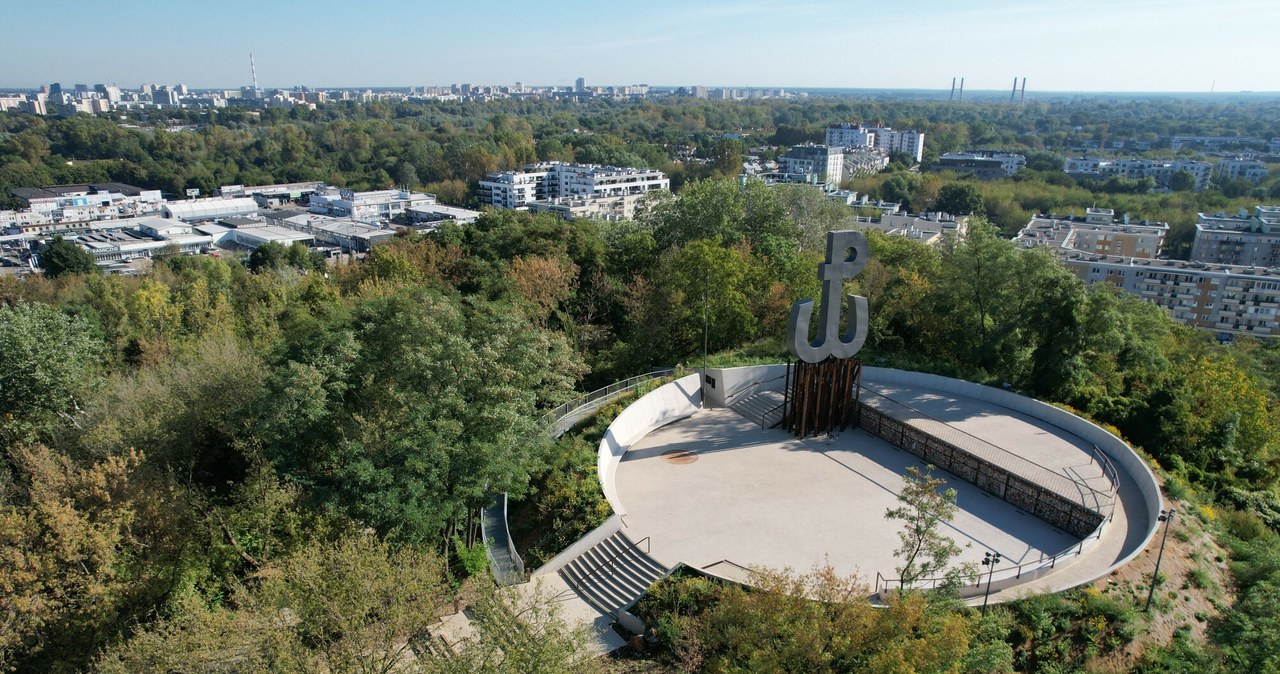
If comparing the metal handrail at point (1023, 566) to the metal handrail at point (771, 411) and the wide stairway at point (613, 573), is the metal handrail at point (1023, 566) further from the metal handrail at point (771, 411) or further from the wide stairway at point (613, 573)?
the metal handrail at point (771, 411)

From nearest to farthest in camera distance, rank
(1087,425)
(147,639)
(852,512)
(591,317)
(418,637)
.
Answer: (147,639) < (418,637) < (852,512) < (1087,425) < (591,317)

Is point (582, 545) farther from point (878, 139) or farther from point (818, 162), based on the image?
point (878, 139)

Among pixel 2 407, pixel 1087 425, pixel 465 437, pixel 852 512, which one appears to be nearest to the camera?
pixel 465 437

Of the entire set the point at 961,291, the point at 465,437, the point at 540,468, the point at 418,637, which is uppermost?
the point at 961,291

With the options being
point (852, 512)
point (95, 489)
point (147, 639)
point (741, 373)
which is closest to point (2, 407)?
point (95, 489)

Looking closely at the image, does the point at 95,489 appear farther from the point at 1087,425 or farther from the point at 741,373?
the point at 1087,425

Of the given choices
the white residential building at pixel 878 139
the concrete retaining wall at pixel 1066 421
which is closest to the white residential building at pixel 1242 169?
the white residential building at pixel 878 139
